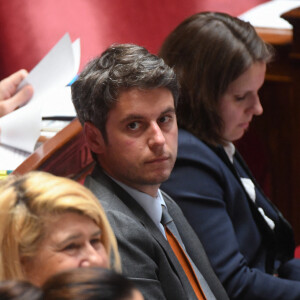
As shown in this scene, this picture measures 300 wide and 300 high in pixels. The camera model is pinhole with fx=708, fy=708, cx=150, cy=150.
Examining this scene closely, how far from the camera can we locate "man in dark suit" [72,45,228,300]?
103cm

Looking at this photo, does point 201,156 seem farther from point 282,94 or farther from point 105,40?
point 105,40

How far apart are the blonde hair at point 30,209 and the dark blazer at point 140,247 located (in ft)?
0.64

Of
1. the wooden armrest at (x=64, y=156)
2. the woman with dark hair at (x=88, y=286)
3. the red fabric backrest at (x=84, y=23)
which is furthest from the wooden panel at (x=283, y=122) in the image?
the woman with dark hair at (x=88, y=286)

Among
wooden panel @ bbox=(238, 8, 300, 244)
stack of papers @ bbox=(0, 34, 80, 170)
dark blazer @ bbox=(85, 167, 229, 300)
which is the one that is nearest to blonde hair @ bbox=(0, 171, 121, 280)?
dark blazer @ bbox=(85, 167, 229, 300)

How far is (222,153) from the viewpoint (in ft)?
4.61

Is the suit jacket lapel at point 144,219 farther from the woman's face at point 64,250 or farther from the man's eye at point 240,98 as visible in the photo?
the man's eye at point 240,98

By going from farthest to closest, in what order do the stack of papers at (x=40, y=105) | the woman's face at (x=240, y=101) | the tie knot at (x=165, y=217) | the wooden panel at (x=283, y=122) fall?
1. the wooden panel at (x=283, y=122)
2. the woman's face at (x=240, y=101)
3. the stack of papers at (x=40, y=105)
4. the tie knot at (x=165, y=217)

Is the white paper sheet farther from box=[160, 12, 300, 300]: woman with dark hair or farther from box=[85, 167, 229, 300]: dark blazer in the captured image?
box=[85, 167, 229, 300]: dark blazer

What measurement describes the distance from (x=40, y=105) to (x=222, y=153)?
37 centimetres

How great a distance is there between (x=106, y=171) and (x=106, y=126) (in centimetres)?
7

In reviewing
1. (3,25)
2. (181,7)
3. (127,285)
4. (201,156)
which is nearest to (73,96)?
(201,156)

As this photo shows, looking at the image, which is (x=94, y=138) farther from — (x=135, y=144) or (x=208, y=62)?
(x=208, y=62)

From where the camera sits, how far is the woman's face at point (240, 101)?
1384mm

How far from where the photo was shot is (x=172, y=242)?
3.73 feet
